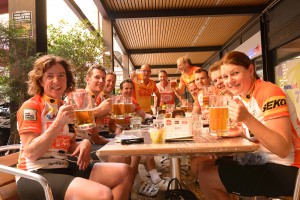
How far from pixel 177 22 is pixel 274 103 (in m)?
7.21

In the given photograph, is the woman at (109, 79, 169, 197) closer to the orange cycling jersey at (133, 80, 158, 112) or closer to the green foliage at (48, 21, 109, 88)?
the green foliage at (48, 21, 109, 88)

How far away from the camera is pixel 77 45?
4.29 meters

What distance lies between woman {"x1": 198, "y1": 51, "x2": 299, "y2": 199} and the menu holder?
262mm

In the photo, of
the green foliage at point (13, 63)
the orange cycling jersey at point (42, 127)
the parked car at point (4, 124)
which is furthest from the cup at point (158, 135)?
the parked car at point (4, 124)

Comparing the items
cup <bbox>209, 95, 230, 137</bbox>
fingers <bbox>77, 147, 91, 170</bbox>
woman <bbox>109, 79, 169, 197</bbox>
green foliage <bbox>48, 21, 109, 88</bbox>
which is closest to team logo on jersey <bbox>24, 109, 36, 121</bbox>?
fingers <bbox>77, 147, 91, 170</bbox>

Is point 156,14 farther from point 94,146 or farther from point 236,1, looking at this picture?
point 94,146

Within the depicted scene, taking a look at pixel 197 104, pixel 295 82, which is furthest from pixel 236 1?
pixel 197 104

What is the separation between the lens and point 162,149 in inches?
51.0

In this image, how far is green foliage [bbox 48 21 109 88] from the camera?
3990 mm

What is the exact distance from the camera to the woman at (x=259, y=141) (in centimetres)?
145

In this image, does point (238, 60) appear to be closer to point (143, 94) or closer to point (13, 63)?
point (13, 63)

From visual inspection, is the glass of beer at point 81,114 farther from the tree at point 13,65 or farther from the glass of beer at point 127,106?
the tree at point 13,65

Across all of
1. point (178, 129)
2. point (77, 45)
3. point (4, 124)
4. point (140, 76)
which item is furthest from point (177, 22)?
point (178, 129)

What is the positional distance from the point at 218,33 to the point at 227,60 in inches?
340
